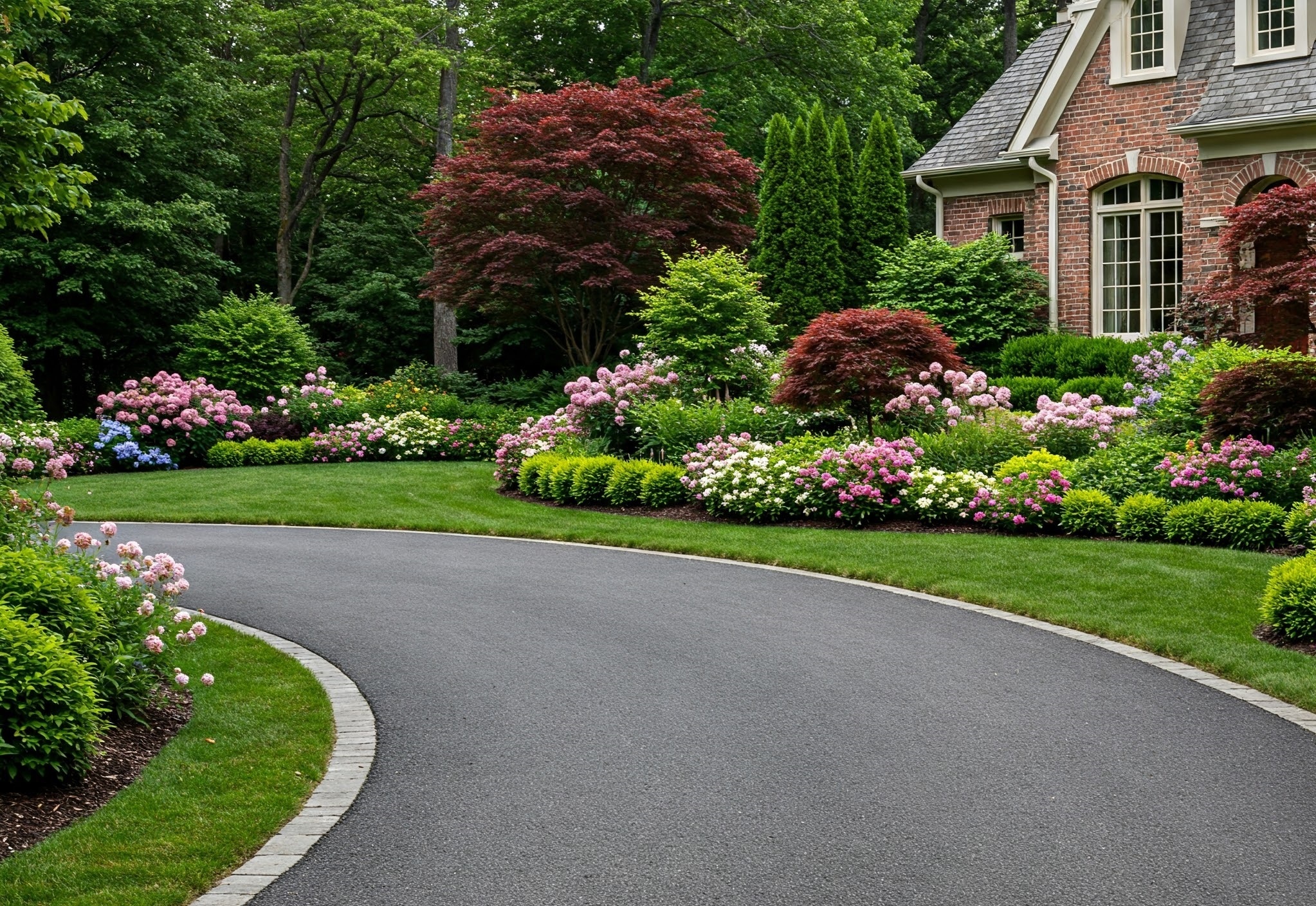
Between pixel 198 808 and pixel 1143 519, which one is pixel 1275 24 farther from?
pixel 198 808

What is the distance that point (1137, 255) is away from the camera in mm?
20844

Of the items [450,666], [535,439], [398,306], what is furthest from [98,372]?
[450,666]

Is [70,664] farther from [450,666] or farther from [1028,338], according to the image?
[1028,338]

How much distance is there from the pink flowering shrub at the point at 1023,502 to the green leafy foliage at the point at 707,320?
19.3 ft

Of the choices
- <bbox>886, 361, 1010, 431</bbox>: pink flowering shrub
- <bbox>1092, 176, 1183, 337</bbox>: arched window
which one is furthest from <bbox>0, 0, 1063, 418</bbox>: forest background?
<bbox>886, 361, 1010, 431</bbox>: pink flowering shrub

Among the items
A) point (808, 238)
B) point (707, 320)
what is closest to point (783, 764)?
point (707, 320)

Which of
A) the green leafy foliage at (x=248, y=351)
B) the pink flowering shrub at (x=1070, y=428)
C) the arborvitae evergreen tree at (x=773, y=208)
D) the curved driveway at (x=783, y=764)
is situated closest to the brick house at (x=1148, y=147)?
the arborvitae evergreen tree at (x=773, y=208)

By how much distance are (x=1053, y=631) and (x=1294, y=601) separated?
1.44 meters

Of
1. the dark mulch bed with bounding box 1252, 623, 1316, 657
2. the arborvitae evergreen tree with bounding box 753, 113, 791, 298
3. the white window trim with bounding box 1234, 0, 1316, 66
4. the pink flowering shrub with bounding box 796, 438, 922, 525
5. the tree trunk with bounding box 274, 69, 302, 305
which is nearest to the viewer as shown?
the dark mulch bed with bounding box 1252, 623, 1316, 657

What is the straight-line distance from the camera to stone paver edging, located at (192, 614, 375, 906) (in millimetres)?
4480

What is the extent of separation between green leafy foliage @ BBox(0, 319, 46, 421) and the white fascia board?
16.3 metres

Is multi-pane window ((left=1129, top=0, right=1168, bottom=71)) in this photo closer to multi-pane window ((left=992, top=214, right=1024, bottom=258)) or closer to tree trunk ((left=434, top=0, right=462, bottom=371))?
multi-pane window ((left=992, top=214, right=1024, bottom=258))

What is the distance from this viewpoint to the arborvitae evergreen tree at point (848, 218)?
24.3 metres

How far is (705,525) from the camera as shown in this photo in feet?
43.2
